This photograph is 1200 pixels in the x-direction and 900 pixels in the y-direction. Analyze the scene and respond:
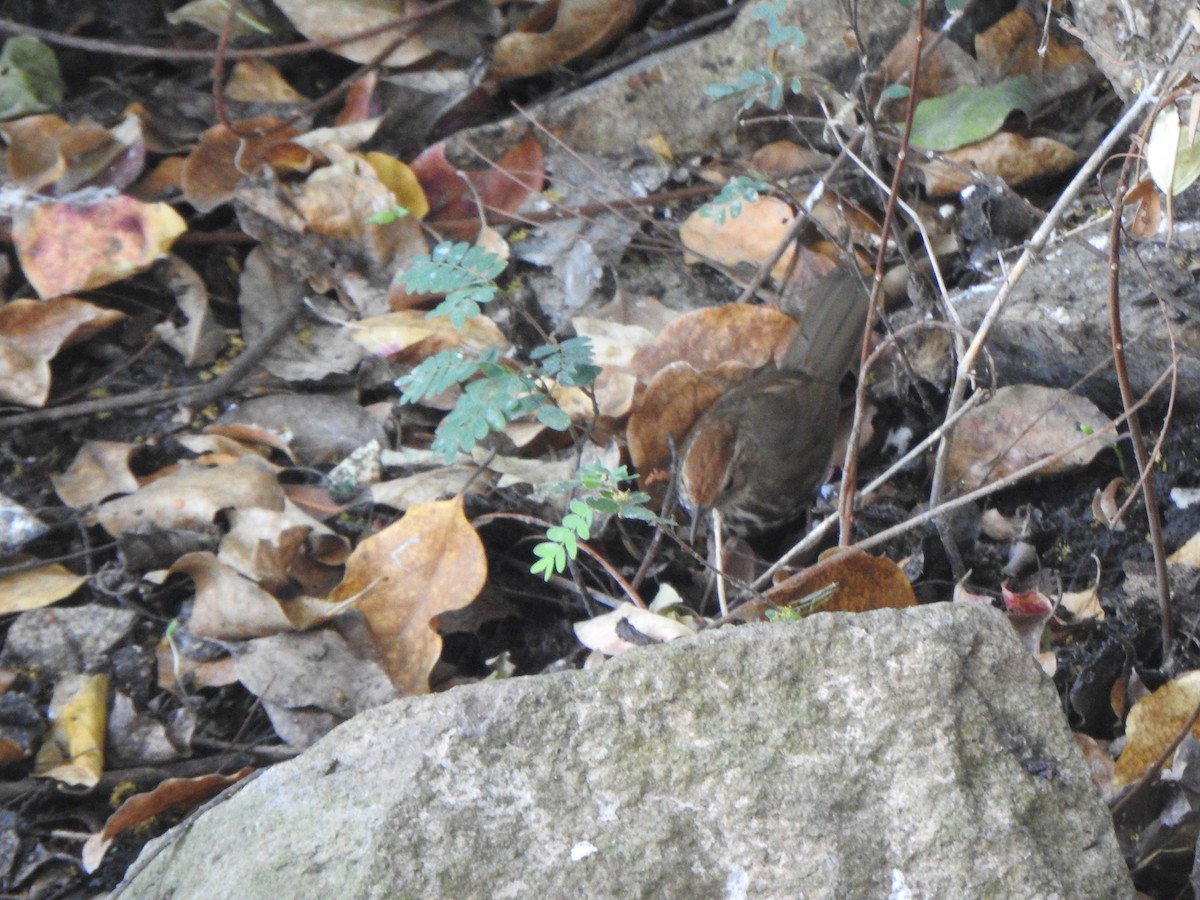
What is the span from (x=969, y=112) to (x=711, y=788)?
2.45 metres

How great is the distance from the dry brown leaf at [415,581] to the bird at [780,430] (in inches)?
23.6

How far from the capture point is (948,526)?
2.75 metres

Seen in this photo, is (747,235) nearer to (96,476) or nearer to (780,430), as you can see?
(780,430)

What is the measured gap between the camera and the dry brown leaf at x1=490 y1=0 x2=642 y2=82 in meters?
4.06

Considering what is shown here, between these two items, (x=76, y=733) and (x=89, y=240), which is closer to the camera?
(x=76, y=733)

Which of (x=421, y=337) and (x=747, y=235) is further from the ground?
(x=747, y=235)

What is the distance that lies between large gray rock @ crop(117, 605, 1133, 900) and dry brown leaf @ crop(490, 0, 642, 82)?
8.99 ft

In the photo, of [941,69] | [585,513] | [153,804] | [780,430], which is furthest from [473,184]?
[153,804]

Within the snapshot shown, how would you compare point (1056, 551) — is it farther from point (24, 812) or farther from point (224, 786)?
point (24, 812)

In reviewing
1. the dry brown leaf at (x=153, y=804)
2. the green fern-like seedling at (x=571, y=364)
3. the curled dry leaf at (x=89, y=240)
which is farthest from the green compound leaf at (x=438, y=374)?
the curled dry leaf at (x=89, y=240)

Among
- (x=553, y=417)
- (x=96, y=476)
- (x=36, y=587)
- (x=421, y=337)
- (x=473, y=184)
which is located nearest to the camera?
(x=553, y=417)

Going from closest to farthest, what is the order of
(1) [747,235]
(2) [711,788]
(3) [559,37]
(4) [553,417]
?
(2) [711,788]
(4) [553,417]
(1) [747,235]
(3) [559,37]

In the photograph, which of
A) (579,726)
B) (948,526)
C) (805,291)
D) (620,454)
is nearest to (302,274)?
(620,454)

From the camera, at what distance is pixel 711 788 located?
1.70 meters
